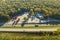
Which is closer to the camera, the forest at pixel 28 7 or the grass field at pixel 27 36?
the grass field at pixel 27 36

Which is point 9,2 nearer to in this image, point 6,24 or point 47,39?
point 6,24

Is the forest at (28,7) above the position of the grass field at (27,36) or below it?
above

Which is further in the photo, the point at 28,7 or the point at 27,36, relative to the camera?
the point at 28,7

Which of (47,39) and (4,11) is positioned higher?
(4,11)

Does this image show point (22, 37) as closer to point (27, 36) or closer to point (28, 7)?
point (27, 36)

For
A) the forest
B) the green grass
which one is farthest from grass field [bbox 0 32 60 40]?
the forest

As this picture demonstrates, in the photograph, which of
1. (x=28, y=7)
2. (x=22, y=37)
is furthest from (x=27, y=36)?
(x=28, y=7)

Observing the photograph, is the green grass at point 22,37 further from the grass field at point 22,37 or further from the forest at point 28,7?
the forest at point 28,7

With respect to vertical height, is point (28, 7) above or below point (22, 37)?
above

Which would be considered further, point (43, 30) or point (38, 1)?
point (38, 1)

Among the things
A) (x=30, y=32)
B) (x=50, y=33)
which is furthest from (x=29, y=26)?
(x=50, y=33)

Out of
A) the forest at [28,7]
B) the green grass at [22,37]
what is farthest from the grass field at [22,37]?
the forest at [28,7]
